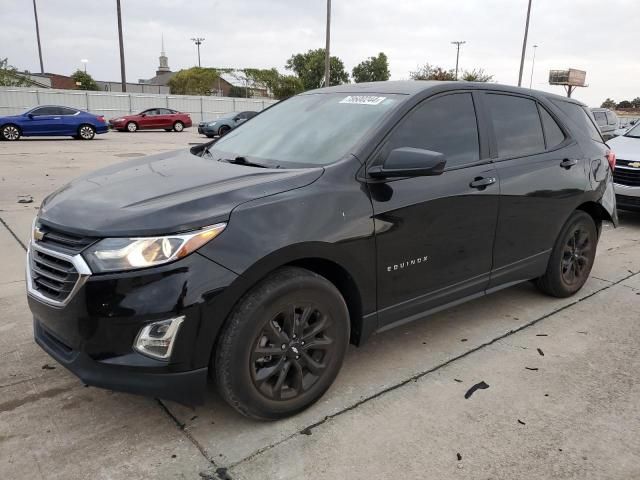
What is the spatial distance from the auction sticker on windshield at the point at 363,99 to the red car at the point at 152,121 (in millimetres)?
26295

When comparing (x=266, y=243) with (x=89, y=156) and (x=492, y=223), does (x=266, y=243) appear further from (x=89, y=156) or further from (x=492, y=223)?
(x=89, y=156)

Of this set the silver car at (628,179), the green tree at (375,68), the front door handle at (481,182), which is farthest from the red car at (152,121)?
the green tree at (375,68)

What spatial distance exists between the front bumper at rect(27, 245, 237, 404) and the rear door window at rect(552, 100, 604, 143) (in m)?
3.40

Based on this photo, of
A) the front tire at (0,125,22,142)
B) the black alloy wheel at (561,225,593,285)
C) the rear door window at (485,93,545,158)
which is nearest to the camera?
the rear door window at (485,93,545,158)

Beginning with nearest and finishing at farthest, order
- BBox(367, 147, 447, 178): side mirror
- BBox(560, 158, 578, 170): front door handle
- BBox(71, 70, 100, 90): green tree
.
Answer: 1. BBox(367, 147, 447, 178): side mirror
2. BBox(560, 158, 578, 170): front door handle
3. BBox(71, 70, 100, 90): green tree

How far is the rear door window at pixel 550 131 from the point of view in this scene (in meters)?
4.12

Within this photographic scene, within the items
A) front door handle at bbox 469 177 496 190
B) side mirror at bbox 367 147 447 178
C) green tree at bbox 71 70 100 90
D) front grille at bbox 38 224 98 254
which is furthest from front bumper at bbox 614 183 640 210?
green tree at bbox 71 70 100 90

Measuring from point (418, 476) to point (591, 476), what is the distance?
2.57 ft

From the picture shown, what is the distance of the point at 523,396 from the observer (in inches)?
119

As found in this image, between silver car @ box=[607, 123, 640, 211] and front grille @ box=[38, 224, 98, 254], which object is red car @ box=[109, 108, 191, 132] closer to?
silver car @ box=[607, 123, 640, 211]

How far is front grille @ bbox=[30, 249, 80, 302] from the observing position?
7.61ft

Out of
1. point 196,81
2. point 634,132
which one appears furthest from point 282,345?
point 196,81

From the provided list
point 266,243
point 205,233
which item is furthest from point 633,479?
point 205,233

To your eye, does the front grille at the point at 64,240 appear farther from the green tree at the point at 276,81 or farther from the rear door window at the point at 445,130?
the green tree at the point at 276,81
